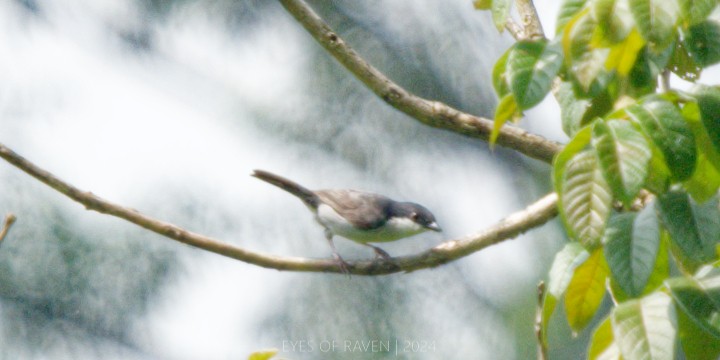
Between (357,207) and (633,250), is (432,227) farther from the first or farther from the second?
(633,250)

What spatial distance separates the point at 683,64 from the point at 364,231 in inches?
103

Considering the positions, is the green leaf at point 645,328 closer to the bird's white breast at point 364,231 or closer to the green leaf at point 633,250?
the green leaf at point 633,250

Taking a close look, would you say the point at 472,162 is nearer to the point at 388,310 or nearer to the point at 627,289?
the point at 388,310

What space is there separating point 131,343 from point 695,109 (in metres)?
2.84

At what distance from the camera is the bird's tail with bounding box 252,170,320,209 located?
12.1 ft

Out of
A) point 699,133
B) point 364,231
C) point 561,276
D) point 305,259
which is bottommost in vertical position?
point 364,231

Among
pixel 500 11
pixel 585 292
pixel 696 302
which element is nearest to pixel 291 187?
pixel 500 11

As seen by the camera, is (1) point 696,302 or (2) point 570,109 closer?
(1) point 696,302

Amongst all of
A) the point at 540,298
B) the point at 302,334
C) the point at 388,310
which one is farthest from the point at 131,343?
the point at 540,298

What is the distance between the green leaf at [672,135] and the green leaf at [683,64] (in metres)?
0.43

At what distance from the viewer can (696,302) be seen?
1027 millimetres

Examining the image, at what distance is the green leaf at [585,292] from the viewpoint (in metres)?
1.20

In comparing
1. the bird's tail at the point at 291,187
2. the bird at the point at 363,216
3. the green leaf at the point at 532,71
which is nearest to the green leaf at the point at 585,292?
the green leaf at the point at 532,71

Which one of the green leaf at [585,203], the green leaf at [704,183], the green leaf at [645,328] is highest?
the green leaf at [585,203]
